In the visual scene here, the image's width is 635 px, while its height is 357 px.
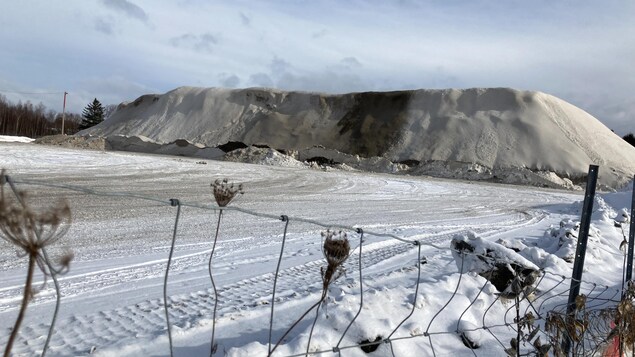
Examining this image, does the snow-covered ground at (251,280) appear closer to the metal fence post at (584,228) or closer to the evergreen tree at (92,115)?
the metal fence post at (584,228)

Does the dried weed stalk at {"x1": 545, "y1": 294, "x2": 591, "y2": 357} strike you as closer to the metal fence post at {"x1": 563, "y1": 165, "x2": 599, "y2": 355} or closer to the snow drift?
the metal fence post at {"x1": 563, "y1": 165, "x2": 599, "y2": 355}

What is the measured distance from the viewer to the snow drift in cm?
4222

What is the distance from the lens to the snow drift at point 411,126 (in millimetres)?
42219

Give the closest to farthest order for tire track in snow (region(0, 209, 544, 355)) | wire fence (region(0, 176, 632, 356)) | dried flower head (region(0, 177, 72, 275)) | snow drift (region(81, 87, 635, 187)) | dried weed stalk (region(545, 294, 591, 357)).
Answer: dried flower head (region(0, 177, 72, 275)) → dried weed stalk (region(545, 294, 591, 357)) → wire fence (region(0, 176, 632, 356)) → tire track in snow (region(0, 209, 544, 355)) → snow drift (region(81, 87, 635, 187))

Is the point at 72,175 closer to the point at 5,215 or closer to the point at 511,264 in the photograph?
the point at 511,264

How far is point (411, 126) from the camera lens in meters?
49.5

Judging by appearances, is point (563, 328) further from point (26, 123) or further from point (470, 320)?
point (26, 123)

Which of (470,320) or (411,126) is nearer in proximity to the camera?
(470,320)

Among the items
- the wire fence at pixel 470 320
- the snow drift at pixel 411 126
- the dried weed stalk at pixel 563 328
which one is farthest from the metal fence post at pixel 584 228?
the snow drift at pixel 411 126

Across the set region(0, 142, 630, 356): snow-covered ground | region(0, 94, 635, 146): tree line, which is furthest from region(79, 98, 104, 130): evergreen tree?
region(0, 142, 630, 356): snow-covered ground

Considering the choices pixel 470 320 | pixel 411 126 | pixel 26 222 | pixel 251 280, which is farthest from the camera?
pixel 411 126

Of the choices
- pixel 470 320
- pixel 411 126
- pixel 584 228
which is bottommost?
pixel 470 320

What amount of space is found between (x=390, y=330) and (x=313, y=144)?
46.3m

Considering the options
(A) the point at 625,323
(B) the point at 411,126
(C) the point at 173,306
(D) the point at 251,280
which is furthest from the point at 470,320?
(B) the point at 411,126
